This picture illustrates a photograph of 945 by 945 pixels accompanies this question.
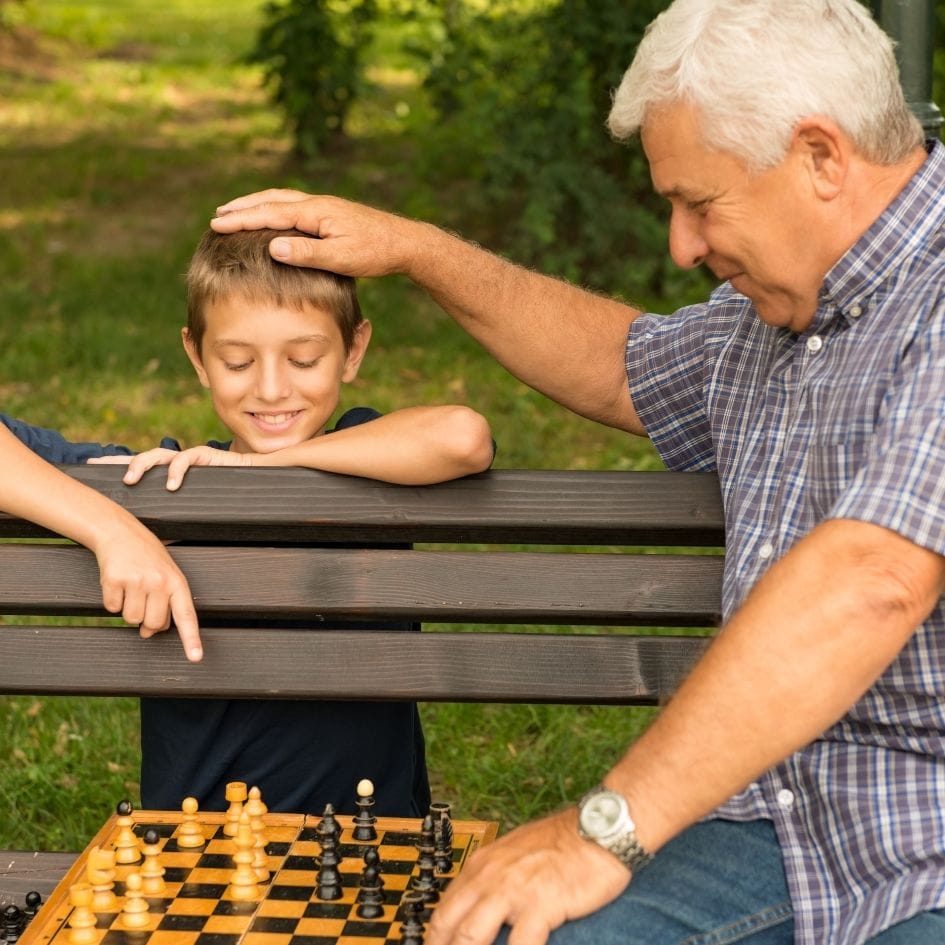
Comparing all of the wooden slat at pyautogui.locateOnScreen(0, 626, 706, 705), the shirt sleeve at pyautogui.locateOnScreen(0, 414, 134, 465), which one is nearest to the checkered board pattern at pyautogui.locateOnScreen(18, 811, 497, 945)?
the wooden slat at pyautogui.locateOnScreen(0, 626, 706, 705)

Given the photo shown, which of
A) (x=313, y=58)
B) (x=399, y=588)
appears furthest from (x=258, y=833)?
(x=313, y=58)

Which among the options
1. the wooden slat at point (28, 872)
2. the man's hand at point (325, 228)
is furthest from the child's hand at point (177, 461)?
the wooden slat at point (28, 872)

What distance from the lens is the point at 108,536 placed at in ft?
9.45

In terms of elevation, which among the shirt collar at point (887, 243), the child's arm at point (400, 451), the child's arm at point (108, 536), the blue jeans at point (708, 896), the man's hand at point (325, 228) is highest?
the man's hand at point (325, 228)

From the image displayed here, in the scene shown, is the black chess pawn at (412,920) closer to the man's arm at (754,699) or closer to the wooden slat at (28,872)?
the man's arm at (754,699)

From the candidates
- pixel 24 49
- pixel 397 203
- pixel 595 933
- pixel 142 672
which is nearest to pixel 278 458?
pixel 142 672

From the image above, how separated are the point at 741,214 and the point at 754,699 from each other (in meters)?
0.80

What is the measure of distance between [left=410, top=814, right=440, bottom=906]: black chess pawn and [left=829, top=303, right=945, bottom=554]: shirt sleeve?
2.80 ft

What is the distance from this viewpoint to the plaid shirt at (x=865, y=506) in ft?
→ 7.84

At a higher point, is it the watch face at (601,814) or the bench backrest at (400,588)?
the bench backrest at (400,588)

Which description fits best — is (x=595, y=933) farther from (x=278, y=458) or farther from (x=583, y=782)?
(x=583, y=782)

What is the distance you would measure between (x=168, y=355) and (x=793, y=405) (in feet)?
18.3

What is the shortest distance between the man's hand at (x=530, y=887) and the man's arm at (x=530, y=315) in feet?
3.81

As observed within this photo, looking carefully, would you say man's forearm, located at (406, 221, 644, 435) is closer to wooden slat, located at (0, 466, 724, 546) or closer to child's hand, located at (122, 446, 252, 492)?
wooden slat, located at (0, 466, 724, 546)
